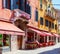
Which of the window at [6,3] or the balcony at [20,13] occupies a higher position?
the window at [6,3]

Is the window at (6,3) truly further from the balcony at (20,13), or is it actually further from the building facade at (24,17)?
the balcony at (20,13)

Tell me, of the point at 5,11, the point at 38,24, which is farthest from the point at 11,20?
the point at 38,24

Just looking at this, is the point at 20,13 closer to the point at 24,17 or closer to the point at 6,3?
the point at 24,17

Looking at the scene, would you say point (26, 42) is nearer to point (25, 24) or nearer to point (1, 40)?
point (25, 24)

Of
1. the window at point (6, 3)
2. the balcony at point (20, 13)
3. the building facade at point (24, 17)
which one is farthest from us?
the balcony at point (20, 13)

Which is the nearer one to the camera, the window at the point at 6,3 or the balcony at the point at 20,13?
the window at the point at 6,3

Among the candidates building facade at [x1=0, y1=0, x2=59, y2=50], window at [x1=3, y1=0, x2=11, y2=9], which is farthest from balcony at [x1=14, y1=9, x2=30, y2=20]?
window at [x1=3, y1=0, x2=11, y2=9]

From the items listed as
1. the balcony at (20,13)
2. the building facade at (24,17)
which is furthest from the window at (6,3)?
the balcony at (20,13)

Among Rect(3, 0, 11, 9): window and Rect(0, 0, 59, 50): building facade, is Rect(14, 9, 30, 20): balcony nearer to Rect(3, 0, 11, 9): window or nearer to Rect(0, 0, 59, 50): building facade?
Rect(0, 0, 59, 50): building facade

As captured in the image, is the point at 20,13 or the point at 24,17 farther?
the point at 24,17

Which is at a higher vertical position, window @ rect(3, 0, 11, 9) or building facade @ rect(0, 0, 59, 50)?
window @ rect(3, 0, 11, 9)

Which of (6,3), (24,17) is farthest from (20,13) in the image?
(6,3)

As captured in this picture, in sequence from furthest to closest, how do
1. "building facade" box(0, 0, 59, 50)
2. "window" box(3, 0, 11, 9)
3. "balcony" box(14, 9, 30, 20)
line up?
1. "balcony" box(14, 9, 30, 20)
2. "building facade" box(0, 0, 59, 50)
3. "window" box(3, 0, 11, 9)

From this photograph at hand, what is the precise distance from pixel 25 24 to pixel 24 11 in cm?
165
